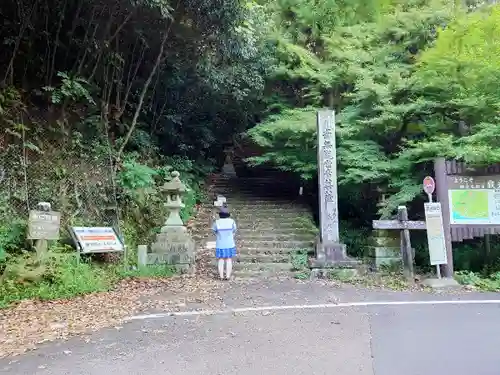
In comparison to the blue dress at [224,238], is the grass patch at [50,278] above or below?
below

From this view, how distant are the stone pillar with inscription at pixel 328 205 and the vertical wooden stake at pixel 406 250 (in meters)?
0.89

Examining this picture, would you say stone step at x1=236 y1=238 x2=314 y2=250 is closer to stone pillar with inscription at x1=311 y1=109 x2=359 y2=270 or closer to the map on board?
stone pillar with inscription at x1=311 y1=109 x2=359 y2=270

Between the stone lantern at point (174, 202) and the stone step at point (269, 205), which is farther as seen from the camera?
the stone step at point (269, 205)

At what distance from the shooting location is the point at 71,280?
6688 mm

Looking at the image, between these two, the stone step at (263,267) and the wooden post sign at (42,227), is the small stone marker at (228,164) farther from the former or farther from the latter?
the wooden post sign at (42,227)

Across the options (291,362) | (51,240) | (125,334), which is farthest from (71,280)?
(291,362)

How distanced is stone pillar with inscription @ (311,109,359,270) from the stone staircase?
86 cm

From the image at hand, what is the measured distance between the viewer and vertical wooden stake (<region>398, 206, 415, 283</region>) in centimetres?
802

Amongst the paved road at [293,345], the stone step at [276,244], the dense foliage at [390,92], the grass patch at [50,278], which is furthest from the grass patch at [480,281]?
the grass patch at [50,278]

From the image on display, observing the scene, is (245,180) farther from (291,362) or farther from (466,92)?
(291,362)

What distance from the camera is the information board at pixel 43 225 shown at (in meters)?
6.49

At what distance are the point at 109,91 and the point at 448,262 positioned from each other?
821cm

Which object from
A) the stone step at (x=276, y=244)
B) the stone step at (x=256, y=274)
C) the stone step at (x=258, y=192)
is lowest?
the stone step at (x=256, y=274)

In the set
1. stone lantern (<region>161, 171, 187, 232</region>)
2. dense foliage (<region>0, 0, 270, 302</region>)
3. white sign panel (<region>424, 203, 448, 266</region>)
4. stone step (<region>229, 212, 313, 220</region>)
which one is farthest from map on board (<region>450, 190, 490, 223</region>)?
dense foliage (<region>0, 0, 270, 302</region>)
